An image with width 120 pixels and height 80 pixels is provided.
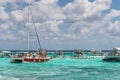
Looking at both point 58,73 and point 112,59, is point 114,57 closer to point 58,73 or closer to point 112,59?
point 112,59

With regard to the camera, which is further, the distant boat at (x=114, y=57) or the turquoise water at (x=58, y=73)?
the distant boat at (x=114, y=57)

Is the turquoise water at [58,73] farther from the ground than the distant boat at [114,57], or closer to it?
closer to it

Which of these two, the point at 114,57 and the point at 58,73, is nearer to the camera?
the point at 58,73

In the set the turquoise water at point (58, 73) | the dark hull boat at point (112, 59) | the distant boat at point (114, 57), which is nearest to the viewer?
the turquoise water at point (58, 73)

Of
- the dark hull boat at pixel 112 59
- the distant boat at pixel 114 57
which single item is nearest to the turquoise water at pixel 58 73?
the dark hull boat at pixel 112 59

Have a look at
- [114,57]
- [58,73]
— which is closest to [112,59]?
[114,57]

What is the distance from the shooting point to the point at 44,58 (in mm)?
89625

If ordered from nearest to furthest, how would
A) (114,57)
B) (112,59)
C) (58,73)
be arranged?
(58,73) < (112,59) < (114,57)

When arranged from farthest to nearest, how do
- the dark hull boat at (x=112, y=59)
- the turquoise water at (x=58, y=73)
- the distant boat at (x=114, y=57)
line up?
the distant boat at (x=114, y=57) → the dark hull boat at (x=112, y=59) → the turquoise water at (x=58, y=73)

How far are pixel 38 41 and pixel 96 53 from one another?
60070 millimetres

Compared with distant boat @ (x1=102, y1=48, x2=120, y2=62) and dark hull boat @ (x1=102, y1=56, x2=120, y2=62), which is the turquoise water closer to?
dark hull boat @ (x1=102, y1=56, x2=120, y2=62)

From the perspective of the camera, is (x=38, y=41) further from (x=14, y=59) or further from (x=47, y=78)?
(x=47, y=78)

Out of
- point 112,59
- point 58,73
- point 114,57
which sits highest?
point 114,57

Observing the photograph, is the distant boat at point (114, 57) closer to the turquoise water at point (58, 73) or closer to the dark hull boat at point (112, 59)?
the dark hull boat at point (112, 59)
